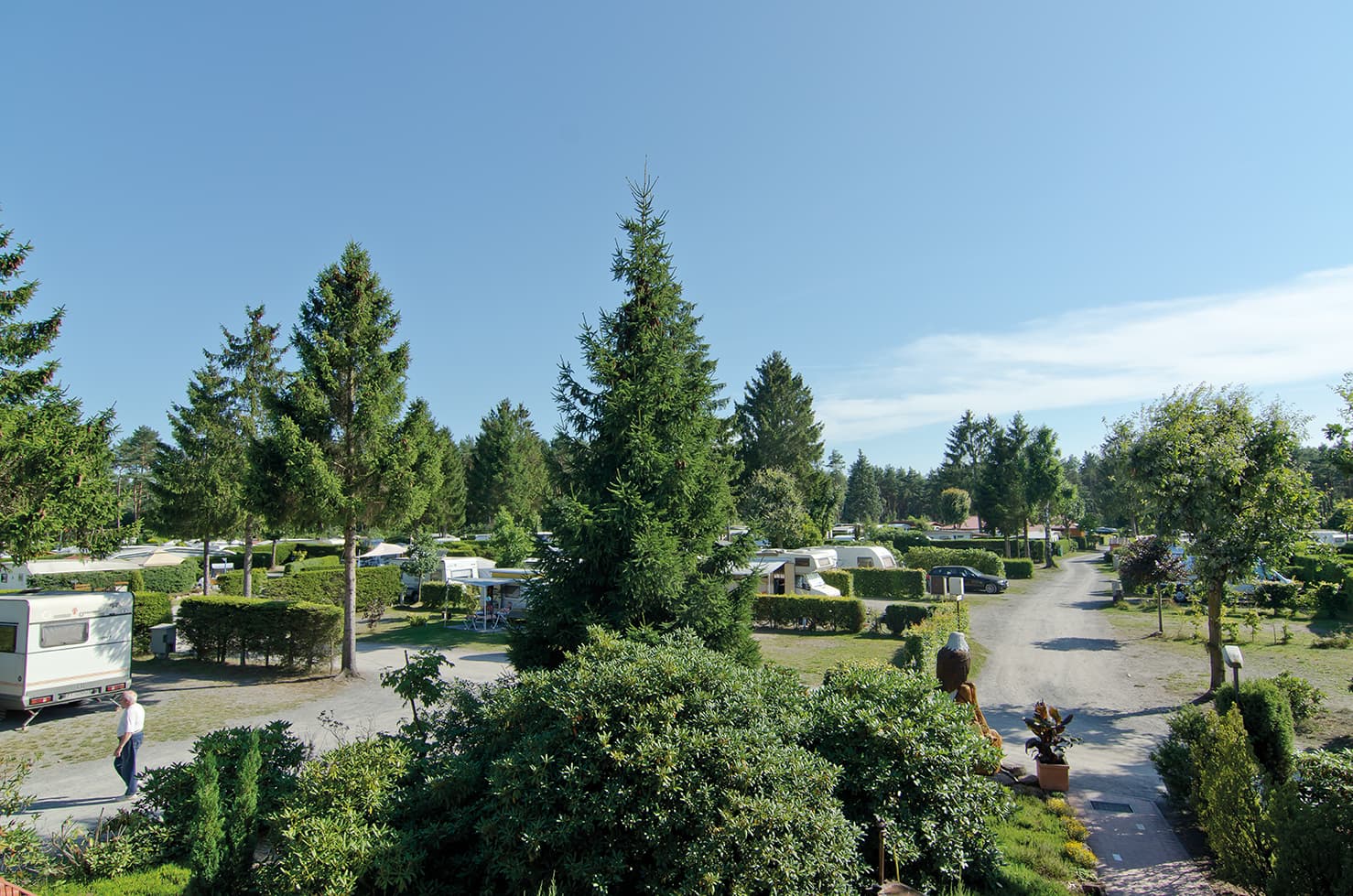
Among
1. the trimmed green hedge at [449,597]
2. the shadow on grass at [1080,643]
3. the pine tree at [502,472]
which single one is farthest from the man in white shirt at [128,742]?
the pine tree at [502,472]

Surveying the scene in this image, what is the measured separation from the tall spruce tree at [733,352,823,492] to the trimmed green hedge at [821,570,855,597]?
54.9 feet

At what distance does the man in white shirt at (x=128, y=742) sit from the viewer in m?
8.41

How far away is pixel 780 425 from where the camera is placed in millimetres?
46812

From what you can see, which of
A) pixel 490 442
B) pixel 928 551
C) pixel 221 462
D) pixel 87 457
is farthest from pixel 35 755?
pixel 490 442

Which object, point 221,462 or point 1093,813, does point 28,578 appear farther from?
point 1093,813

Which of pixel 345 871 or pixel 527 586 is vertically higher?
pixel 527 586

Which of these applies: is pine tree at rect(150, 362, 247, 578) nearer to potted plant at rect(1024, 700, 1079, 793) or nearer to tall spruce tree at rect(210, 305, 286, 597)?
tall spruce tree at rect(210, 305, 286, 597)

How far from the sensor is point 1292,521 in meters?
12.4

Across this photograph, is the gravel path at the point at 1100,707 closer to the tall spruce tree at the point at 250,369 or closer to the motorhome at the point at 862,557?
the motorhome at the point at 862,557

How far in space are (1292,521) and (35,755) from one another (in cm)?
2111

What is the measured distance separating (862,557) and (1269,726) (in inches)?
1012

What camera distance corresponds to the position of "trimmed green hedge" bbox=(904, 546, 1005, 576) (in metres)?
35.6

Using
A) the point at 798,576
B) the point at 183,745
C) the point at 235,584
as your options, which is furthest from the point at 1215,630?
the point at 235,584

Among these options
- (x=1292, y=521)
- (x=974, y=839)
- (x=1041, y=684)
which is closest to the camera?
(x=974, y=839)
